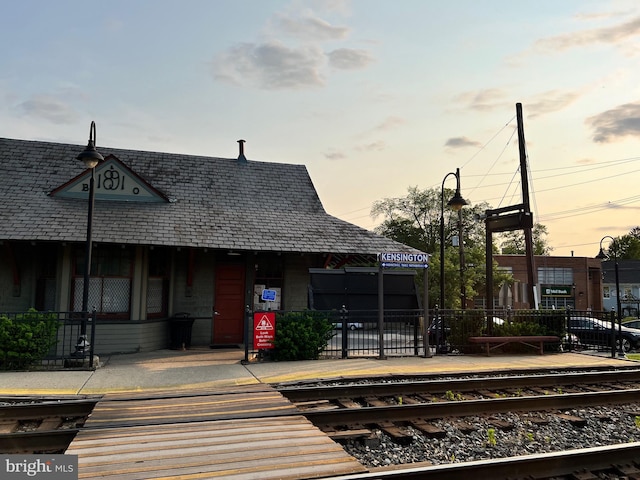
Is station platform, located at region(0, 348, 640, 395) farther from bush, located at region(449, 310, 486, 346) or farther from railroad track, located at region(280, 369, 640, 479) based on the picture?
railroad track, located at region(280, 369, 640, 479)

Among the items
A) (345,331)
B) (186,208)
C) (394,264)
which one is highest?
(186,208)

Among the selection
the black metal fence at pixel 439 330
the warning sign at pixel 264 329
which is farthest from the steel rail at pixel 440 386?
the black metal fence at pixel 439 330

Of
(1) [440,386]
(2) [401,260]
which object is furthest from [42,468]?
(2) [401,260]

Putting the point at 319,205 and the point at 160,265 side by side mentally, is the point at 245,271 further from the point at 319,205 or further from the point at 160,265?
the point at 319,205

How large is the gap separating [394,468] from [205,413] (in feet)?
9.38

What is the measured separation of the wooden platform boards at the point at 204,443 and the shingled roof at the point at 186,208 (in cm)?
729

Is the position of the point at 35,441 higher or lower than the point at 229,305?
lower

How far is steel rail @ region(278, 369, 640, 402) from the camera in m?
8.23

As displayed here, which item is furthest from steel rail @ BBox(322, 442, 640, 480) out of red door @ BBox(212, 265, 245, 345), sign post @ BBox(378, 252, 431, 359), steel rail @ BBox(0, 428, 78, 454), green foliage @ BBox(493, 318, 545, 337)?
red door @ BBox(212, 265, 245, 345)

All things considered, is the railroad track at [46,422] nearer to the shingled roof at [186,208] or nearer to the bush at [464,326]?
the shingled roof at [186,208]

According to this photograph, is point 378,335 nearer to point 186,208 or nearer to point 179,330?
point 179,330

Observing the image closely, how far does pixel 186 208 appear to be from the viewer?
1580 cm

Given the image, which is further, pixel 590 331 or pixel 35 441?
pixel 590 331

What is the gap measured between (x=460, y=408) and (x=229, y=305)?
9485 mm
